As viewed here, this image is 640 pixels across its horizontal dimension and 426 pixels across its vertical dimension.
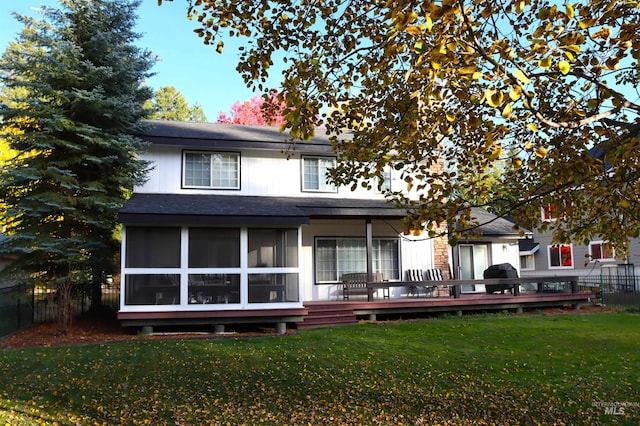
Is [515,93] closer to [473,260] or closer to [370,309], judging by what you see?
[370,309]

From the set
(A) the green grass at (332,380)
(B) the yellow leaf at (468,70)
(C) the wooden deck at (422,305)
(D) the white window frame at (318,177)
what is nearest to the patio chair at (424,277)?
(C) the wooden deck at (422,305)

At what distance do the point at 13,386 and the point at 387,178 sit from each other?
12670mm

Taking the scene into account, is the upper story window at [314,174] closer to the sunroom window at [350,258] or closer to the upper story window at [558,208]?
the sunroom window at [350,258]

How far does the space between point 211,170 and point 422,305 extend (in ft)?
25.3

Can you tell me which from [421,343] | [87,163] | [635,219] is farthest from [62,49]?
[635,219]

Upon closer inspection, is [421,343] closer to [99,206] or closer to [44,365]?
[44,365]

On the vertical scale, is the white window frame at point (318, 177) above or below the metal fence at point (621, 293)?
above

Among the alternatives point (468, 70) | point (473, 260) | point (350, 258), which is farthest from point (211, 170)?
point (468, 70)

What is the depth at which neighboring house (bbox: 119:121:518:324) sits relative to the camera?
12.5 metres

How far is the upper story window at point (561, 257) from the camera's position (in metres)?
27.7

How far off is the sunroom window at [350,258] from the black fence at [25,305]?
713cm

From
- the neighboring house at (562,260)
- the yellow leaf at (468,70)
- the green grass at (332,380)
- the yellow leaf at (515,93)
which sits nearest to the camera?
the yellow leaf at (515,93)

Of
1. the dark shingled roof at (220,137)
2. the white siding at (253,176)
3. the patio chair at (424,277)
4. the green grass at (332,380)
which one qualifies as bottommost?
the green grass at (332,380)

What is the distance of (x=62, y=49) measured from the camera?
13141 mm
